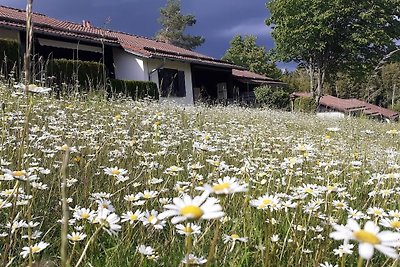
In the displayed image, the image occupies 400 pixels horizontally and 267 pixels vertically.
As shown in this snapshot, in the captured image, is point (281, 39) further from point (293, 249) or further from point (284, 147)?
point (293, 249)

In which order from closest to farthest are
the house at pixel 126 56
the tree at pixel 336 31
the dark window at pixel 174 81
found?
1. the house at pixel 126 56
2. the dark window at pixel 174 81
3. the tree at pixel 336 31

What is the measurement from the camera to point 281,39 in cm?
2814

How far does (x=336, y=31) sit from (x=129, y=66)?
1687cm

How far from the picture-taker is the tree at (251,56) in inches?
1422

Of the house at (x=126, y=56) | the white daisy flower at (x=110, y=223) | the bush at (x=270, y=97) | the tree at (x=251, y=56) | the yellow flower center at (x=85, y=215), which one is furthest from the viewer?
the tree at (x=251, y=56)

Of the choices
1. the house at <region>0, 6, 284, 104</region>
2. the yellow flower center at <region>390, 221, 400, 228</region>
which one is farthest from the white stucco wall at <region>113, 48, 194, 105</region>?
the yellow flower center at <region>390, 221, 400, 228</region>

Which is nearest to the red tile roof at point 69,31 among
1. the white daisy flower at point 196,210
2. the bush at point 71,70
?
the bush at point 71,70

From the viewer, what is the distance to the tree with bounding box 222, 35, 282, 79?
36109mm

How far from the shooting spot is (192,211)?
0.65 metres

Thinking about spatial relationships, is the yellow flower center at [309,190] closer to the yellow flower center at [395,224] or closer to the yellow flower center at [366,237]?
the yellow flower center at [395,224]

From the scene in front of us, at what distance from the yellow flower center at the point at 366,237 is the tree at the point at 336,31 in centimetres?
2697

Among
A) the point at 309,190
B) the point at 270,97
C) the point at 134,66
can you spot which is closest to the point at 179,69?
the point at 134,66

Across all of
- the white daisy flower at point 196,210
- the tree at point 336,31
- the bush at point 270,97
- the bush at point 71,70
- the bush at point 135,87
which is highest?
the tree at point 336,31

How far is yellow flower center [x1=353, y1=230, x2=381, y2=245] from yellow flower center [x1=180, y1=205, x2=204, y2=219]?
239mm
